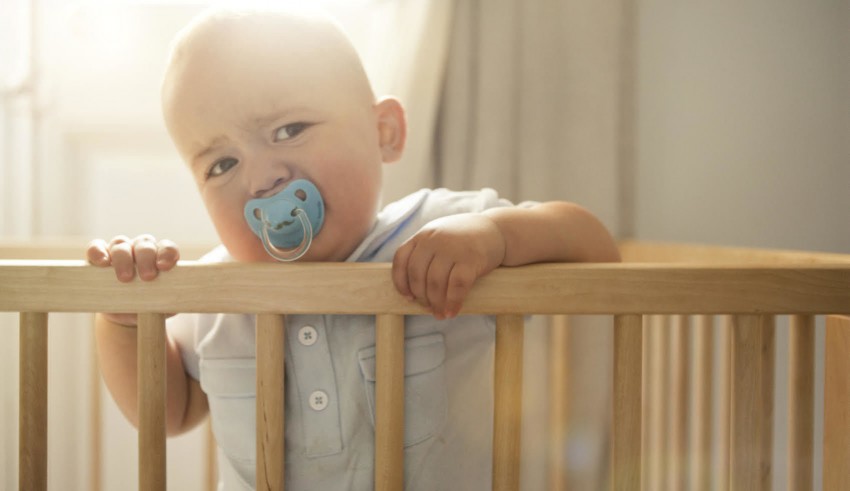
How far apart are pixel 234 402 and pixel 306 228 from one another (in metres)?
0.20

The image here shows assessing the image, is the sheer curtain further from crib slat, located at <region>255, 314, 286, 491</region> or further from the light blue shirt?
crib slat, located at <region>255, 314, 286, 491</region>

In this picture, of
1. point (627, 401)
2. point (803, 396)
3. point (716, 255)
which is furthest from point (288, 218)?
point (716, 255)

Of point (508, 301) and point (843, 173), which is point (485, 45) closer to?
point (843, 173)

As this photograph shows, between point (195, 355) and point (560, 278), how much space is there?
0.50 meters

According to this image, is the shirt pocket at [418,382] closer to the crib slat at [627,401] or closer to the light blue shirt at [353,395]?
the light blue shirt at [353,395]

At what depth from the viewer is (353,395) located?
781 mm

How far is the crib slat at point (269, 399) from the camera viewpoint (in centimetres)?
60

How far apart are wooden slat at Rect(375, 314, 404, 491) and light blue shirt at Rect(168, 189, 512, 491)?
160mm

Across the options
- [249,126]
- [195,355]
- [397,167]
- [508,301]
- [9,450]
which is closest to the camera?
[508,301]

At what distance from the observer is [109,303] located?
0.61 metres

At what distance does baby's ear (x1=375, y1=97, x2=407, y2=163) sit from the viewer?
2.96 ft

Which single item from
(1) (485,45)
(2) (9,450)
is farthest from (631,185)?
(2) (9,450)

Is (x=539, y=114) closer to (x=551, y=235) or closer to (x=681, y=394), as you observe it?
(x=681, y=394)

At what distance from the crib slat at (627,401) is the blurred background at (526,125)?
772 millimetres
